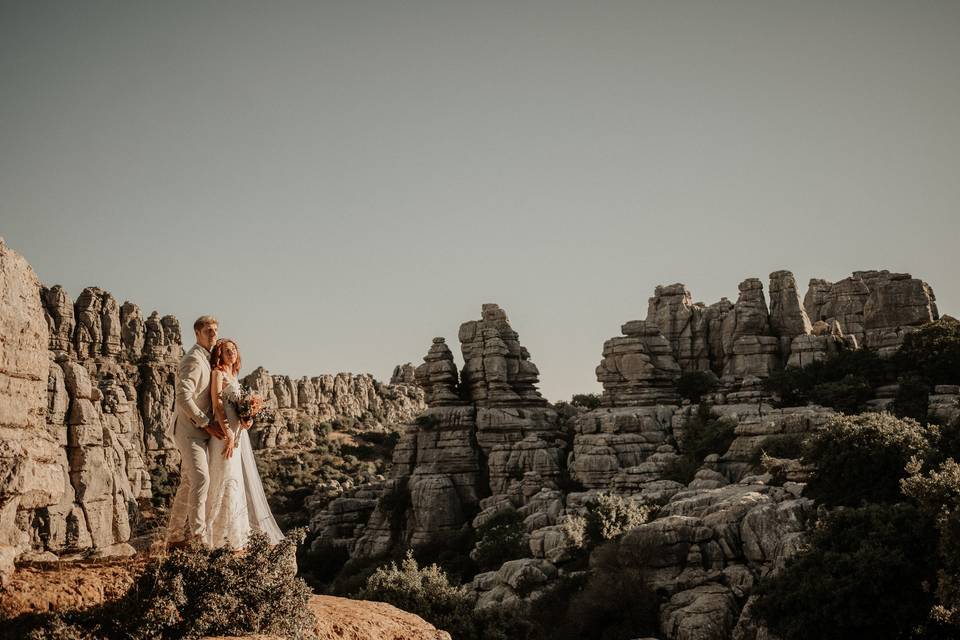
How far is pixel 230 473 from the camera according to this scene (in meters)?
7.66

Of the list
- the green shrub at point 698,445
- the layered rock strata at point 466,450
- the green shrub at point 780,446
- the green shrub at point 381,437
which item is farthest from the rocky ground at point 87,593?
the green shrub at point 381,437

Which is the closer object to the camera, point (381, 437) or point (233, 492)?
point (233, 492)

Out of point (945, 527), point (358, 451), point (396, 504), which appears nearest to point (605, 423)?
point (396, 504)

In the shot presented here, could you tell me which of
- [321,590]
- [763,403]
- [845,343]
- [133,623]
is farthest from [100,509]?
[845,343]

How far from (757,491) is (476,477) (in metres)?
22.1

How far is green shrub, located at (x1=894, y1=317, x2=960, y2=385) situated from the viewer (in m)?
35.3

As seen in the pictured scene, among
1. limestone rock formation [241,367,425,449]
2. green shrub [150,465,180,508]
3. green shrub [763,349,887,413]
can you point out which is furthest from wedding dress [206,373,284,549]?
limestone rock formation [241,367,425,449]

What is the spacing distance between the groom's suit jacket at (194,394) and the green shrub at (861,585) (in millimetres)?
11580

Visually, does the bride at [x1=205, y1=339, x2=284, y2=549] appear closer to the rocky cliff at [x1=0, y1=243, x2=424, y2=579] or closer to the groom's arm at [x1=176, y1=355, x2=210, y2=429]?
the groom's arm at [x1=176, y1=355, x2=210, y2=429]

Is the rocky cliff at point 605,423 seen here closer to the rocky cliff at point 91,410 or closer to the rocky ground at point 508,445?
the rocky ground at point 508,445

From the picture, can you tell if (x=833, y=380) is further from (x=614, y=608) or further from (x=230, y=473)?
(x=230, y=473)

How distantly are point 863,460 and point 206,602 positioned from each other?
57.7 feet

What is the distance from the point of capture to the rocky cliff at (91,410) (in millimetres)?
6660

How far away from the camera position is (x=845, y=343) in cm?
4419
